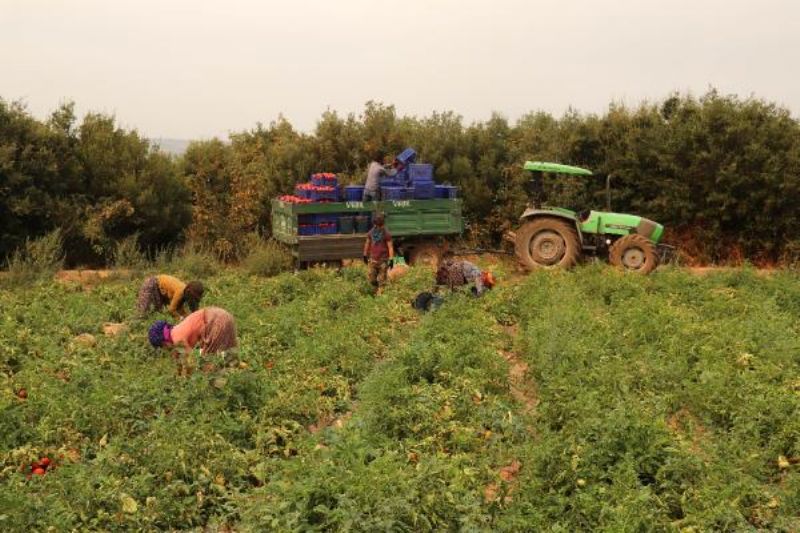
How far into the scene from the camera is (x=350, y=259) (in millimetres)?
15641

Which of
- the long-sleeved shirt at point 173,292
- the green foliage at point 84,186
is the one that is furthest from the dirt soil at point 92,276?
the long-sleeved shirt at point 173,292

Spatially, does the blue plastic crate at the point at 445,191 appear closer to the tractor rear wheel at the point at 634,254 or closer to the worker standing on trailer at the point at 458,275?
the tractor rear wheel at the point at 634,254

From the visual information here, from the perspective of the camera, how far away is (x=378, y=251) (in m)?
13.1

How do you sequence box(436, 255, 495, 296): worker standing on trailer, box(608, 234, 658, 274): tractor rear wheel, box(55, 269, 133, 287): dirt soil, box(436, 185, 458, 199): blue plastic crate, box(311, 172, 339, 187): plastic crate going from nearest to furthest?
box(436, 255, 495, 296): worker standing on trailer, box(608, 234, 658, 274): tractor rear wheel, box(55, 269, 133, 287): dirt soil, box(311, 172, 339, 187): plastic crate, box(436, 185, 458, 199): blue plastic crate

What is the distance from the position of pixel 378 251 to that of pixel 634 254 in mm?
5372

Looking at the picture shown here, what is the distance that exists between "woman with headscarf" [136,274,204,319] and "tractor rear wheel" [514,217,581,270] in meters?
8.02

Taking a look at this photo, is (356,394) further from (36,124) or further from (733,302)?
(36,124)

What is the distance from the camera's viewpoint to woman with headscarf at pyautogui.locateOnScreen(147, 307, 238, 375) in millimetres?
7656

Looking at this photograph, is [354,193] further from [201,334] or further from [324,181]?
[201,334]

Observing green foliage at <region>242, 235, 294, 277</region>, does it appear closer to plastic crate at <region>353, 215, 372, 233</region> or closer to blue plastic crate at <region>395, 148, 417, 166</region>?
plastic crate at <region>353, 215, 372, 233</region>

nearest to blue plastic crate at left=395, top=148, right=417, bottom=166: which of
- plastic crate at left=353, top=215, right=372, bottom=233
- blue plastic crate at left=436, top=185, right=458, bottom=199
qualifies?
blue plastic crate at left=436, top=185, right=458, bottom=199

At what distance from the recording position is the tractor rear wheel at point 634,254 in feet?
48.4

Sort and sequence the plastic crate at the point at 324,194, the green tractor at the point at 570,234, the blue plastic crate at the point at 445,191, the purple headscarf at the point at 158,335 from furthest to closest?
the blue plastic crate at the point at 445,191
the plastic crate at the point at 324,194
the green tractor at the point at 570,234
the purple headscarf at the point at 158,335

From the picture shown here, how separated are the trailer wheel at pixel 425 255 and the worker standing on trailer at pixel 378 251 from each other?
9.05ft
